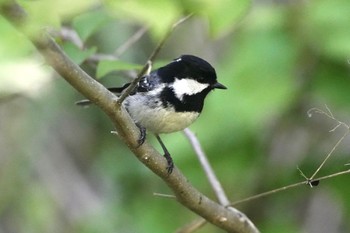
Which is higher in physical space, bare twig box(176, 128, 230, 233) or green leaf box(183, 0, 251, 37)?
green leaf box(183, 0, 251, 37)

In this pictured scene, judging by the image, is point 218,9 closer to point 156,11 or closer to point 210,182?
point 156,11

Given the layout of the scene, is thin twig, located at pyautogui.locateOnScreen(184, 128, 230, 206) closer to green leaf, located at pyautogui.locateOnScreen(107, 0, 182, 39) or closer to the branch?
the branch

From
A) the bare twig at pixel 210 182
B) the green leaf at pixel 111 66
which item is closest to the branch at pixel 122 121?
the bare twig at pixel 210 182

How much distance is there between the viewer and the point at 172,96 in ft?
7.91

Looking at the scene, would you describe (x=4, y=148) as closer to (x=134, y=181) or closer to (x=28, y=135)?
(x=28, y=135)

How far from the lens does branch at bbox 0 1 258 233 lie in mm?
961

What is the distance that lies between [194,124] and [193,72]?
462 millimetres

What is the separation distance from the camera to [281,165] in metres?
3.17

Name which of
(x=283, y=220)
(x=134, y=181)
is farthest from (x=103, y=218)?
(x=283, y=220)

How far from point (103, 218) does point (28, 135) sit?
74cm

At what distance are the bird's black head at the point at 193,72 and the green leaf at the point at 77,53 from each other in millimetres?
374

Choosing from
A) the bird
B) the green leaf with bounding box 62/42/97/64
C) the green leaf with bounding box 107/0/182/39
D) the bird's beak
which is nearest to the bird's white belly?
the bird

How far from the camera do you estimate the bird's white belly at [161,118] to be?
2.35m

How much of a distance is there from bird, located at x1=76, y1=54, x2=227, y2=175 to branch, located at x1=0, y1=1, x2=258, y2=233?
299 millimetres
